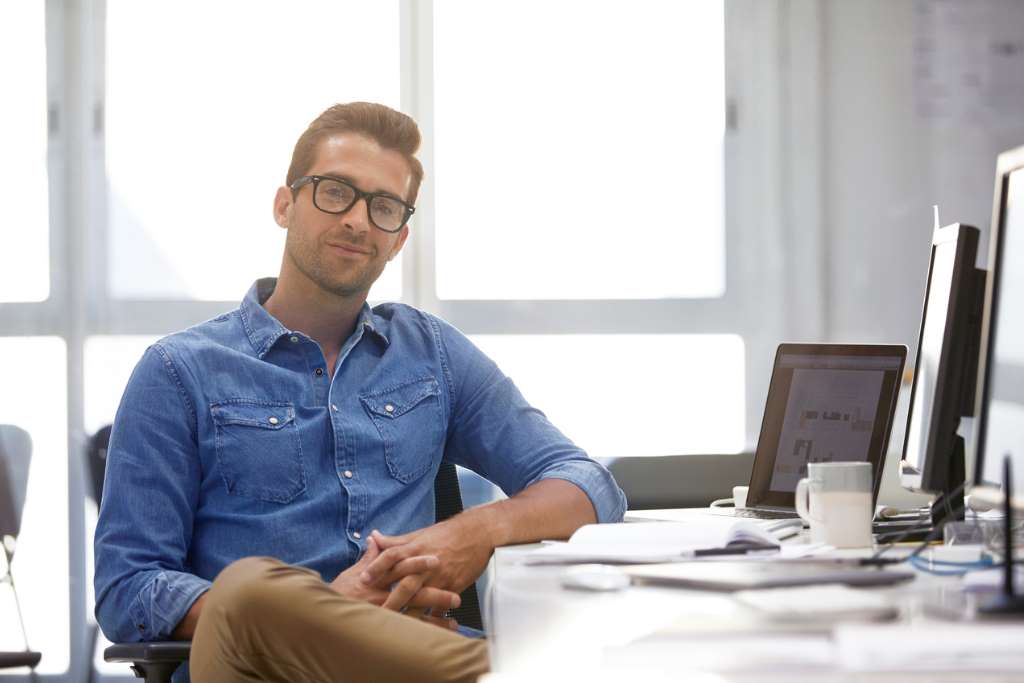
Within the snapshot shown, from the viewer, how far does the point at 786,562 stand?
4.20ft

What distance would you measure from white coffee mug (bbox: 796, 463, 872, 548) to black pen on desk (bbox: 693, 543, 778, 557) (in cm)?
10

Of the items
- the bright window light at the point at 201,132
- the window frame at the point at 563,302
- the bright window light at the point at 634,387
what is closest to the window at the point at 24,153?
the window frame at the point at 563,302

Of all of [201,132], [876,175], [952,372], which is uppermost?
[201,132]

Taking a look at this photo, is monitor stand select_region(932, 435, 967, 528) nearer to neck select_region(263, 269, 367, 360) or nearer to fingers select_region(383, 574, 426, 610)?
fingers select_region(383, 574, 426, 610)

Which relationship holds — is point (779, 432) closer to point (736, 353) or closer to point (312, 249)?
point (312, 249)

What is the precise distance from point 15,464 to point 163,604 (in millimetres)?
2250

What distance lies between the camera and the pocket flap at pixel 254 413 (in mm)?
1764

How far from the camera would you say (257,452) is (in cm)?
176

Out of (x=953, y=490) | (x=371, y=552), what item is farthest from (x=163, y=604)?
(x=953, y=490)

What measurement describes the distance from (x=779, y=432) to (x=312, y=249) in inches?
34.2

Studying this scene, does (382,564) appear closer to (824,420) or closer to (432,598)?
(432,598)

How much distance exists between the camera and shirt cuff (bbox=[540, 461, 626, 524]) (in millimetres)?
1810

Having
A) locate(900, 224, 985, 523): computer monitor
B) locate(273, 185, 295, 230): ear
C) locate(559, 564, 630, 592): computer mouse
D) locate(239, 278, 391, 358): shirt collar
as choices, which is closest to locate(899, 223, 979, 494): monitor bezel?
locate(900, 224, 985, 523): computer monitor

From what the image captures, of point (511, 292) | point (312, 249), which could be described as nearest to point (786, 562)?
point (312, 249)
